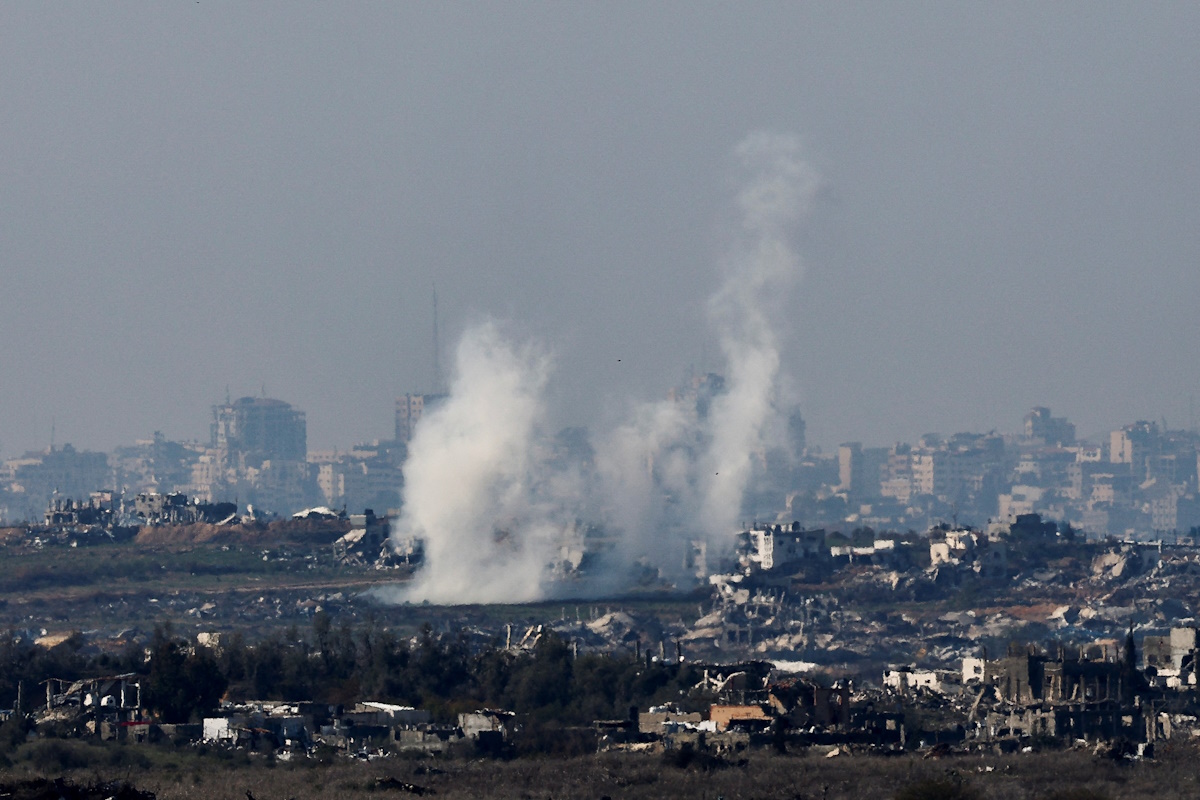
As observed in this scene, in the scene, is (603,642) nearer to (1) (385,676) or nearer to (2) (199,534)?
(1) (385,676)

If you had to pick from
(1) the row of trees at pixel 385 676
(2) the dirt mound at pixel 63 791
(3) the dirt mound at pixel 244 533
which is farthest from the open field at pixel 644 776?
(3) the dirt mound at pixel 244 533

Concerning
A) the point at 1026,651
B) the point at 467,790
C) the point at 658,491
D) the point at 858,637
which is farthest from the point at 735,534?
the point at 467,790

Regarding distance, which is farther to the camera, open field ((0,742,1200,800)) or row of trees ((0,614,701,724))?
row of trees ((0,614,701,724))

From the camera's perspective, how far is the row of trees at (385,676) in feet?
216

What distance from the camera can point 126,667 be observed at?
7050cm

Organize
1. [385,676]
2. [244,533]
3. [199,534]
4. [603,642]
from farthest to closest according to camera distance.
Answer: [199,534] < [244,533] < [603,642] < [385,676]

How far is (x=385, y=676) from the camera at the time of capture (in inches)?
2793

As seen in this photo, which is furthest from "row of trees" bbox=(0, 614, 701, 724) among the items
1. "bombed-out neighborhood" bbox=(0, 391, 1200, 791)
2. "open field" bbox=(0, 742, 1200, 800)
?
"open field" bbox=(0, 742, 1200, 800)

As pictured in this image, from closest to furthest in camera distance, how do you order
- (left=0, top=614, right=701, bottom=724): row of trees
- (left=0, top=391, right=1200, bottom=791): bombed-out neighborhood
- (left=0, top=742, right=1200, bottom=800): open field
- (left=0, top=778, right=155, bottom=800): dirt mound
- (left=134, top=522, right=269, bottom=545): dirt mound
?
(left=0, top=778, right=155, bottom=800): dirt mound
(left=0, top=742, right=1200, bottom=800): open field
(left=0, top=391, right=1200, bottom=791): bombed-out neighborhood
(left=0, top=614, right=701, bottom=724): row of trees
(left=134, top=522, right=269, bottom=545): dirt mound

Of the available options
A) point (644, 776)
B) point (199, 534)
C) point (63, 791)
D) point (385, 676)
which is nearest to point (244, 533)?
point (199, 534)

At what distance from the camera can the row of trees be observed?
216 feet

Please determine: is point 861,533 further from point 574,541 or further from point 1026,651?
point 1026,651

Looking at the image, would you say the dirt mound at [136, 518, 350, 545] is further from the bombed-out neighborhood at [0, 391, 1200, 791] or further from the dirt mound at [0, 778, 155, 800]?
the dirt mound at [0, 778, 155, 800]

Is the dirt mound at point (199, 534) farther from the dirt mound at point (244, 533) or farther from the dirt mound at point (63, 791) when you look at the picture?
the dirt mound at point (63, 791)
